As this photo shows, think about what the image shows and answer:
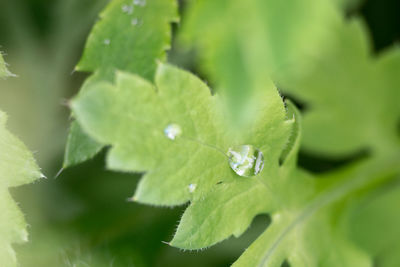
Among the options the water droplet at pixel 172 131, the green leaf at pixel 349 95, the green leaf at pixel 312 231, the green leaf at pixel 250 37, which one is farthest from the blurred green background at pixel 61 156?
the green leaf at pixel 250 37

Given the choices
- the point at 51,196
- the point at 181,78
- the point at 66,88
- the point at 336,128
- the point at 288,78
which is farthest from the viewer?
the point at 66,88

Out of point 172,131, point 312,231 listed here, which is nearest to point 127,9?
point 172,131

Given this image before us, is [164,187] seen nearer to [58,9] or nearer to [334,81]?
[334,81]

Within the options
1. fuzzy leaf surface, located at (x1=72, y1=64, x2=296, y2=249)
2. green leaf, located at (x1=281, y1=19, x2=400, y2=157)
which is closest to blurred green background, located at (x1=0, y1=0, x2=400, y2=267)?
green leaf, located at (x1=281, y1=19, x2=400, y2=157)

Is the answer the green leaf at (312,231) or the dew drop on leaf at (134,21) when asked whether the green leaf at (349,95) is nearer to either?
the green leaf at (312,231)

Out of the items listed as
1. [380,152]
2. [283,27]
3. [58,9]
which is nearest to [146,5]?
[283,27]

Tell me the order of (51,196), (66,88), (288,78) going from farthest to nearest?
(66,88), (51,196), (288,78)
